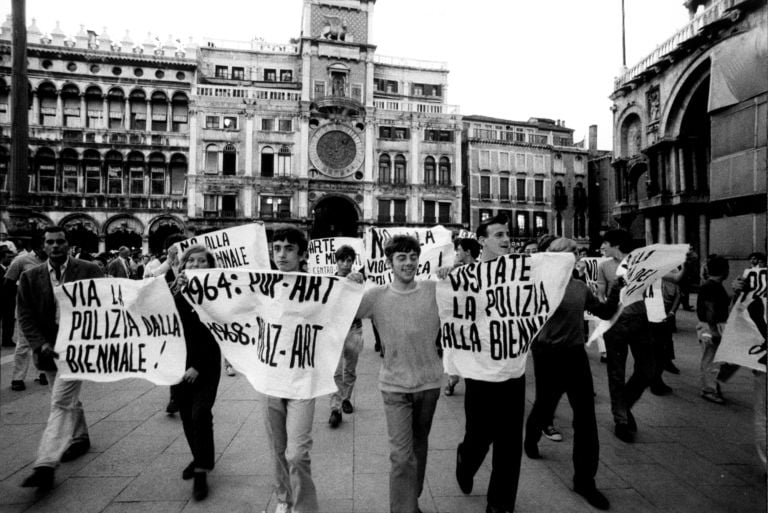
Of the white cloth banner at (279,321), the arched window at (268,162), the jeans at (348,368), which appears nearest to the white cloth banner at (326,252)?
the jeans at (348,368)

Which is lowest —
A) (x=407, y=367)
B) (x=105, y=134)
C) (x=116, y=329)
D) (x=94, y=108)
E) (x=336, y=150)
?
(x=407, y=367)

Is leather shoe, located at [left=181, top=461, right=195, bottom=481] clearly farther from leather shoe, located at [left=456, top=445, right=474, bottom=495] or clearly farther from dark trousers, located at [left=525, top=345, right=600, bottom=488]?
dark trousers, located at [left=525, top=345, right=600, bottom=488]

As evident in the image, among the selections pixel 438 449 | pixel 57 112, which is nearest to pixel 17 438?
pixel 438 449

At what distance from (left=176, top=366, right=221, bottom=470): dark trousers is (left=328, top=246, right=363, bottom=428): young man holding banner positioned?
1.65 meters

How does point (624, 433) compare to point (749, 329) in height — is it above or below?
below

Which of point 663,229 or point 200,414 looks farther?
point 663,229

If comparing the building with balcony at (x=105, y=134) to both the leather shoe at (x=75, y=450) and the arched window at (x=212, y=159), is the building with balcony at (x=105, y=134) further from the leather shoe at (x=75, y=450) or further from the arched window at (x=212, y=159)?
the leather shoe at (x=75, y=450)

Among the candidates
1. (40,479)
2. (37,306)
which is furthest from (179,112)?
(40,479)

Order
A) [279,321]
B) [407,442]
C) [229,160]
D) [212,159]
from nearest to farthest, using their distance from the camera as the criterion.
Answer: [407,442]
[279,321]
[212,159]
[229,160]

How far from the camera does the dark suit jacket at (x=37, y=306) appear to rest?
4.16 m

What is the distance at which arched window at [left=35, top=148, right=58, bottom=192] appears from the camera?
35125 mm

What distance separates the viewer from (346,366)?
5.51 m

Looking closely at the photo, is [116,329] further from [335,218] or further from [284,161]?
[335,218]

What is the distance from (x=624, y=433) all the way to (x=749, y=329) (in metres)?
1.71
